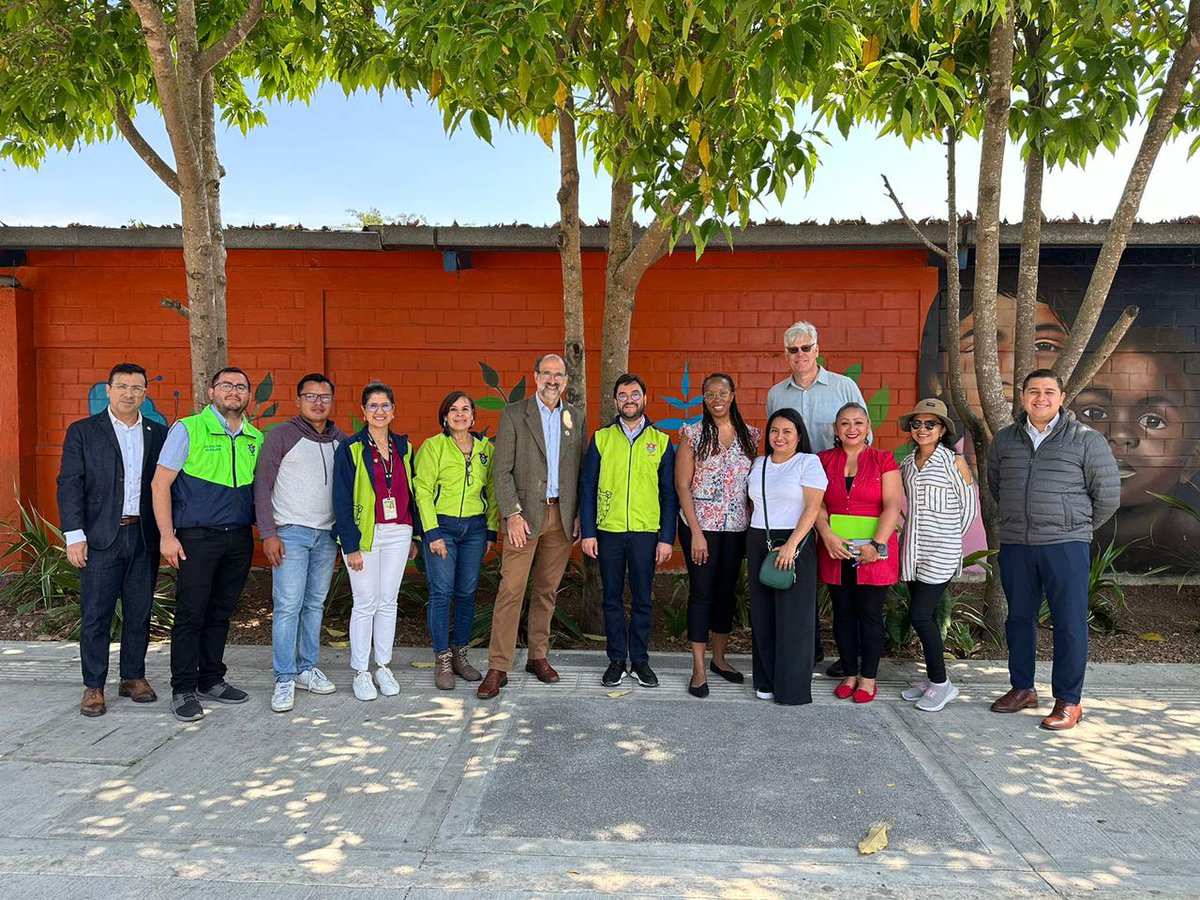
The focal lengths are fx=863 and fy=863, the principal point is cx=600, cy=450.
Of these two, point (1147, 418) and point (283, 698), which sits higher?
point (1147, 418)

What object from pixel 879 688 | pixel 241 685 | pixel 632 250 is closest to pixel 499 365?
pixel 632 250

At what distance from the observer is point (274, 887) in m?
2.97

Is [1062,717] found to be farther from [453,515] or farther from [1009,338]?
[1009,338]

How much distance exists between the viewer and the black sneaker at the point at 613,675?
498cm

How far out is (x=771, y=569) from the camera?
181 inches

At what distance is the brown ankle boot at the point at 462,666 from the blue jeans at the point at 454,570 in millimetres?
97

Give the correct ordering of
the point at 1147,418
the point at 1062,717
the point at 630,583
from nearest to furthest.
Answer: the point at 1062,717 < the point at 630,583 < the point at 1147,418

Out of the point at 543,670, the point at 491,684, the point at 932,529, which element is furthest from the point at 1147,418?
the point at 491,684

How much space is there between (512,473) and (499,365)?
3114 millimetres

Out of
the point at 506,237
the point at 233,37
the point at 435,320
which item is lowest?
the point at 435,320

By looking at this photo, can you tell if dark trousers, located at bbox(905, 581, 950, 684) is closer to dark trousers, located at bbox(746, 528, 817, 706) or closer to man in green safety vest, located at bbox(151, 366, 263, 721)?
dark trousers, located at bbox(746, 528, 817, 706)

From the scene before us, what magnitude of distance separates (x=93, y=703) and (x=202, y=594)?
784 millimetres

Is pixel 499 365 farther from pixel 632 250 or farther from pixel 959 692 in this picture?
pixel 959 692

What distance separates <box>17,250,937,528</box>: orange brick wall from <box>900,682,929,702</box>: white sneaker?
327cm
